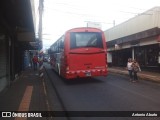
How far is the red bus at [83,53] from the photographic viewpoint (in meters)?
19.4

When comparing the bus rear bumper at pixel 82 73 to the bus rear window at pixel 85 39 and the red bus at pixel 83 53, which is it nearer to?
the red bus at pixel 83 53

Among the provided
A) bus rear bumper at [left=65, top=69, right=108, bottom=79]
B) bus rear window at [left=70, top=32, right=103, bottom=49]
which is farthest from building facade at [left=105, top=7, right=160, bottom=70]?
bus rear bumper at [left=65, top=69, right=108, bottom=79]

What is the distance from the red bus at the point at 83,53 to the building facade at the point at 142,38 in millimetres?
7041

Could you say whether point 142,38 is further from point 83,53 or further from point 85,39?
point 83,53

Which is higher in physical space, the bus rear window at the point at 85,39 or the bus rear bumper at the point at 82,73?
the bus rear window at the point at 85,39

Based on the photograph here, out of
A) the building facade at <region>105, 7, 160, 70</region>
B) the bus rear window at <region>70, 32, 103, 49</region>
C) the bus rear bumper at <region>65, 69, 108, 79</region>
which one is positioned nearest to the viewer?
the bus rear bumper at <region>65, 69, 108, 79</region>

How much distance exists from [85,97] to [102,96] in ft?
2.47

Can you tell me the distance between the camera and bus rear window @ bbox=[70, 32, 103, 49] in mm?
19547

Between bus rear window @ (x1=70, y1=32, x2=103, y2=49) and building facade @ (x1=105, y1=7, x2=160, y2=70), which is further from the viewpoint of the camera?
building facade @ (x1=105, y1=7, x2=160, y2=70)

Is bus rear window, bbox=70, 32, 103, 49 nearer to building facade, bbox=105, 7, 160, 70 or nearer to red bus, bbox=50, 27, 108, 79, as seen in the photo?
red bus, bbox=50, 27, 108, 79

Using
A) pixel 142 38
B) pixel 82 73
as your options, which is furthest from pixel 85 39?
pixel 142 38

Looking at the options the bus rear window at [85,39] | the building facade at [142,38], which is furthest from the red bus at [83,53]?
the building facade at [142,38]

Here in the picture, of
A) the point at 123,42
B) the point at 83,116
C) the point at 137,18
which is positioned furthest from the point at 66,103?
the point at 123,42

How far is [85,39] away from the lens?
19.8 meters
